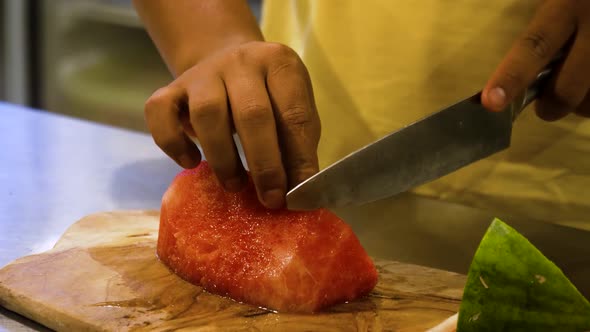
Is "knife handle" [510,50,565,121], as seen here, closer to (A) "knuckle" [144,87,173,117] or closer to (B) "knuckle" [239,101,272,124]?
(B) "knuckle" [239,101,272,124]

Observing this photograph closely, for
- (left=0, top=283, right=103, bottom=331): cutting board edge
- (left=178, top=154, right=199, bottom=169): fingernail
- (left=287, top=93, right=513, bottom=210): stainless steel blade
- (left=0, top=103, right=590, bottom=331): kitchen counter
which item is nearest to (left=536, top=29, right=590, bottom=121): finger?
(left=287, top=93, right=513, bottom=210): stainless steel blade

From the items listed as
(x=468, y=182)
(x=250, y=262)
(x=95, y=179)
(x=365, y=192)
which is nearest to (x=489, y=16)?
(x=468, y=182)

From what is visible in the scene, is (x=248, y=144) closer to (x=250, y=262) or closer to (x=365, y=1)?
(x=250, y=262)

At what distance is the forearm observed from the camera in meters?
1.26

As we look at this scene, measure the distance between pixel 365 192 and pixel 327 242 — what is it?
0.09 metres

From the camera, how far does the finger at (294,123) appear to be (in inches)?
41.1

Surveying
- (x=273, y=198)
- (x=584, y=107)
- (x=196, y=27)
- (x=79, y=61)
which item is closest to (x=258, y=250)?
(x=273, y=198)

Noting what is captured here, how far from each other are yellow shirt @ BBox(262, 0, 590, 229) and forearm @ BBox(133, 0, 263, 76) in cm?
30

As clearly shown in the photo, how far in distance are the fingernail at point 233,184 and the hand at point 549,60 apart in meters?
0.35

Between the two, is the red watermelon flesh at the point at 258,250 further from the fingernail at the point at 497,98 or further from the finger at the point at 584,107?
the finger at the point at 584,107

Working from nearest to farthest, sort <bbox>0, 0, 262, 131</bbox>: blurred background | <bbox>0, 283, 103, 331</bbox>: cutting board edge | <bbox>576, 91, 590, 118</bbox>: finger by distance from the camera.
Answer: <bbox>0, 283, 103, 331</bbox>: cutting board edge, <bbox>576, 91, 590, 118</bbox>: finger, <bbox>0, 0, 262, 131</bbox>: blurred background

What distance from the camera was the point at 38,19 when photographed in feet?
10.2

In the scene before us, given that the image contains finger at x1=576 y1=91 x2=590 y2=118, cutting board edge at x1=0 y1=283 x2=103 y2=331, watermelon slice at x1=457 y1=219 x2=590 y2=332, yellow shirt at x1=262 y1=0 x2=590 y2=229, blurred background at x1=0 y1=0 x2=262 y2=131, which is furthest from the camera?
blurred background at x1=0 y1=0 x2=262 y2=131

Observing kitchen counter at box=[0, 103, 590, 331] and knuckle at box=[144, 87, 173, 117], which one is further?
kitchen counter at box=[0, 103, 590, 331]
